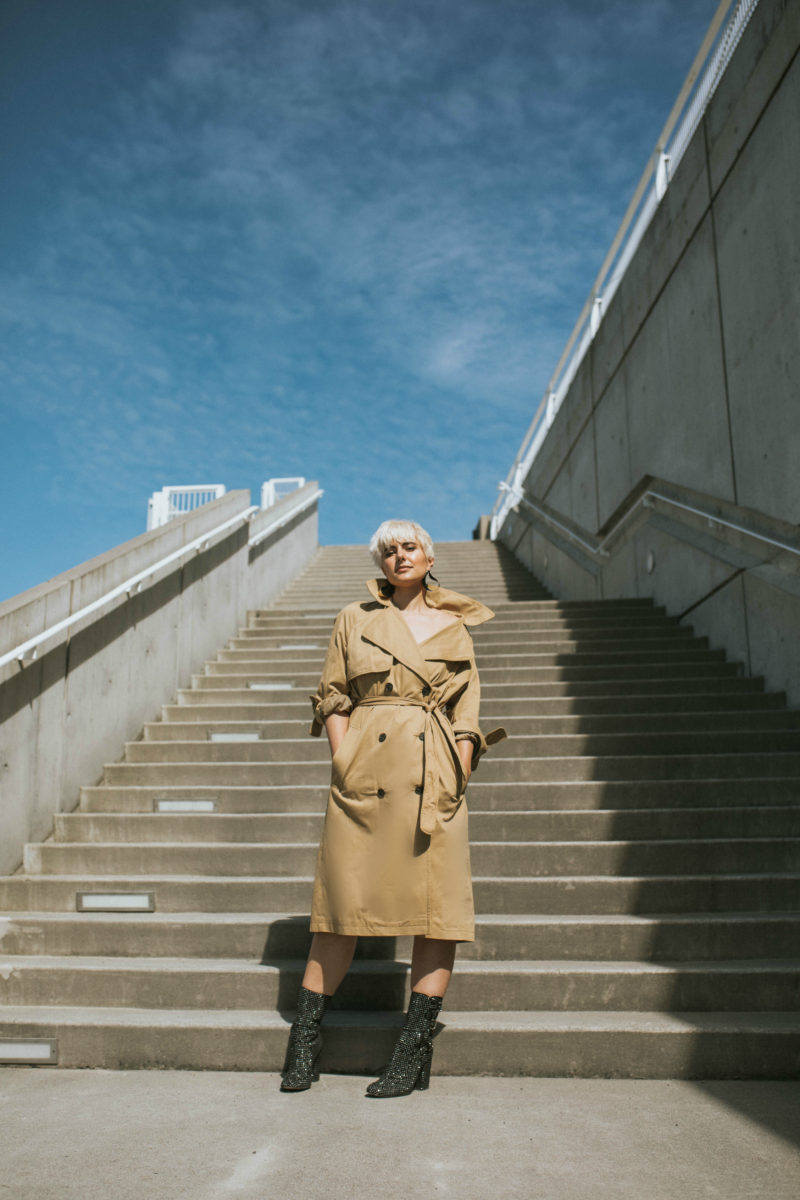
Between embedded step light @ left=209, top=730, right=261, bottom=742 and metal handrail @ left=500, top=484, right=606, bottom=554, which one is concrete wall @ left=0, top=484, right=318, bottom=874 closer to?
embedded step light @ left=209, top=730, right=261, bottom=742

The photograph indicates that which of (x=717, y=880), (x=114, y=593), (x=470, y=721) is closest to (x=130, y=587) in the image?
(x=114, y=593)

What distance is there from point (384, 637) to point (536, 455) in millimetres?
11566

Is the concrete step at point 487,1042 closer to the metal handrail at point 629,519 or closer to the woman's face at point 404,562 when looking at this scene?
the woman's face at point 404,562

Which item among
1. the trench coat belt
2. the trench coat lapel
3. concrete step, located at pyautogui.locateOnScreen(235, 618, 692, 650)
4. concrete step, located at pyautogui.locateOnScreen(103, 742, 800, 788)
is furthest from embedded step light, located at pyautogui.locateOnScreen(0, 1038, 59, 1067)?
concrete step, located at pyautogui.locateOnScreen(235, 618, 692, 650)

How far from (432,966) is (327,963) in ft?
1.12

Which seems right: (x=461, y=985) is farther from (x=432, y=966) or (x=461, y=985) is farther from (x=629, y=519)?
(x=629, y=519)

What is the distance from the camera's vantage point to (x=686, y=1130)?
244 cm

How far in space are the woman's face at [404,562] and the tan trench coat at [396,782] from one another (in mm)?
113

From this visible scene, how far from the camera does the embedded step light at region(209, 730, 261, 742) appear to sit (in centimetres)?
564

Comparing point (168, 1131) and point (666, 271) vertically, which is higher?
point (666, 271)

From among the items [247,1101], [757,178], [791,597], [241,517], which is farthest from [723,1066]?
[241,517]

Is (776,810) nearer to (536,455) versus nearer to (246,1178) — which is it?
(246,1178)

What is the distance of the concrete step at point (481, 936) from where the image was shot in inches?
135

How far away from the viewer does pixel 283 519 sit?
10.8 m
